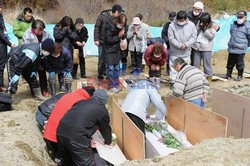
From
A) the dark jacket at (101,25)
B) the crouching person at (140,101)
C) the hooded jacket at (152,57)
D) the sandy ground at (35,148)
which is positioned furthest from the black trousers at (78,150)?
the dark jacket at (101,25)

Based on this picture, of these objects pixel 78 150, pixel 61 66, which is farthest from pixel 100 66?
pixel 78 150

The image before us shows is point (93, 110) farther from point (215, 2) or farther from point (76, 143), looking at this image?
point (215, 2)

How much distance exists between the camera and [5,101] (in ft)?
19.7

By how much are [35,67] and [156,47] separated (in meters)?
2.49

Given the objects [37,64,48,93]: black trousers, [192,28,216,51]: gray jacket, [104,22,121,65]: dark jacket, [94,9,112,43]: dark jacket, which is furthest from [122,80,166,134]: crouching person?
[192,28,216,51]: gray jacket

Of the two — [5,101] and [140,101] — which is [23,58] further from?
[140,101]

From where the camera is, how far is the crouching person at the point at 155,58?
7.06 meters

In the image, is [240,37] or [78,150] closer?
[78,150]

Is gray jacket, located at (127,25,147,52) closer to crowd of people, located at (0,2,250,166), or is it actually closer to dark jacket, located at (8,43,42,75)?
crowd of people, located at (0,2,250,166)

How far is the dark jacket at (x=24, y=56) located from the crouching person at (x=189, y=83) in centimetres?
255

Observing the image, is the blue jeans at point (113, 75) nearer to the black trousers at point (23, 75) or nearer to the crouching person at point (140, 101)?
the black trousers at point (23, 75)

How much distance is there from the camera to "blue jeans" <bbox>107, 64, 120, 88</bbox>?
767 cm

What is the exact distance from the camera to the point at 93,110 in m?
4.29

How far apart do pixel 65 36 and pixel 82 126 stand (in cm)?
414
